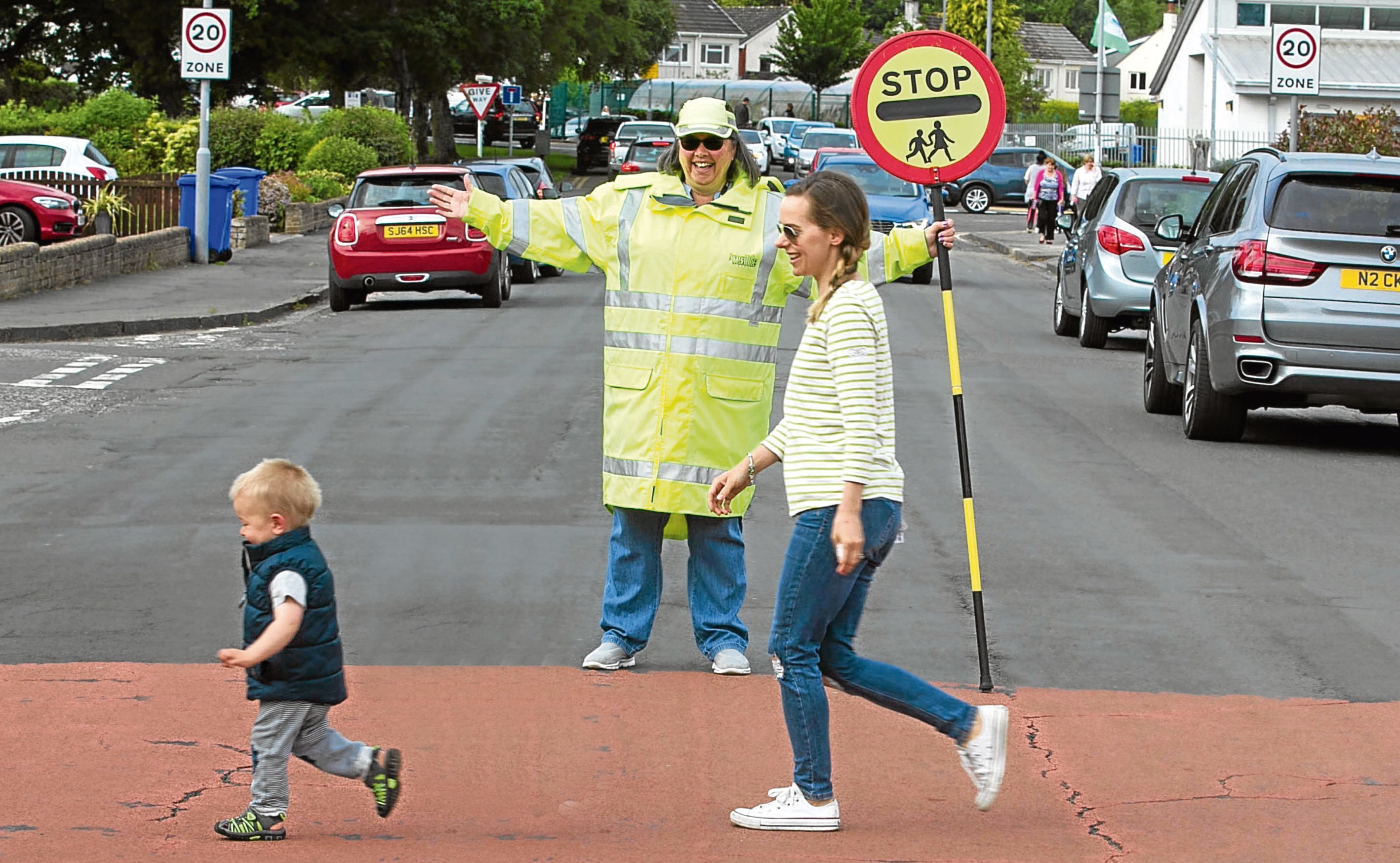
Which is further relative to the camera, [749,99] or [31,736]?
[749,99]

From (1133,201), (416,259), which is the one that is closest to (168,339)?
(416,259)

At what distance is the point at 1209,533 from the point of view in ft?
31.9

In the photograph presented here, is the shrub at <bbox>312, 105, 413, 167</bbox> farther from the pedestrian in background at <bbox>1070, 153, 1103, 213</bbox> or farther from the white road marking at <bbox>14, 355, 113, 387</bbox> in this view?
the white road marking at <bbox>14, 355, 113, 387</bbox>

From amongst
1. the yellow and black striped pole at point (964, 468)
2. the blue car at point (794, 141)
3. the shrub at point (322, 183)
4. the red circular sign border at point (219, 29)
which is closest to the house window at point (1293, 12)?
the blue car at point (794, 141)

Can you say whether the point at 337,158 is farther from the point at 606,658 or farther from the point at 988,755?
the point at 988,755

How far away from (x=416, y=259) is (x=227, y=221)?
23.0 feet

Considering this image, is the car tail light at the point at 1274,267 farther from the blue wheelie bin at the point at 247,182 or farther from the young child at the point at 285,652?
the blue wheelie bin at the point at 247,182

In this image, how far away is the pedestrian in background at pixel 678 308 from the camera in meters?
6.69

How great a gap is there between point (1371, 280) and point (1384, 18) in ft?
177

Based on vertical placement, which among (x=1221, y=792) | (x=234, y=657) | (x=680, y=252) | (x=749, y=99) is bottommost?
(x=1221, y=792)

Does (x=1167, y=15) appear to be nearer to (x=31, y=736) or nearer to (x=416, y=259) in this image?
(x=416, y=259)

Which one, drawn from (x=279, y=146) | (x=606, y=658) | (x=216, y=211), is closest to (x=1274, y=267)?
(x=606, y=658)

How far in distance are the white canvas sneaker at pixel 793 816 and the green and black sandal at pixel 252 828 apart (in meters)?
1.18

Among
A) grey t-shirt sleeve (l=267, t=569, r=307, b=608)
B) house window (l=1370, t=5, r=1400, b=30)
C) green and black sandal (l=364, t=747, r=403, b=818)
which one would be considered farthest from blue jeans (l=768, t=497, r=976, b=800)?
house window (l=1370, t=5, r=1400, b=30)
